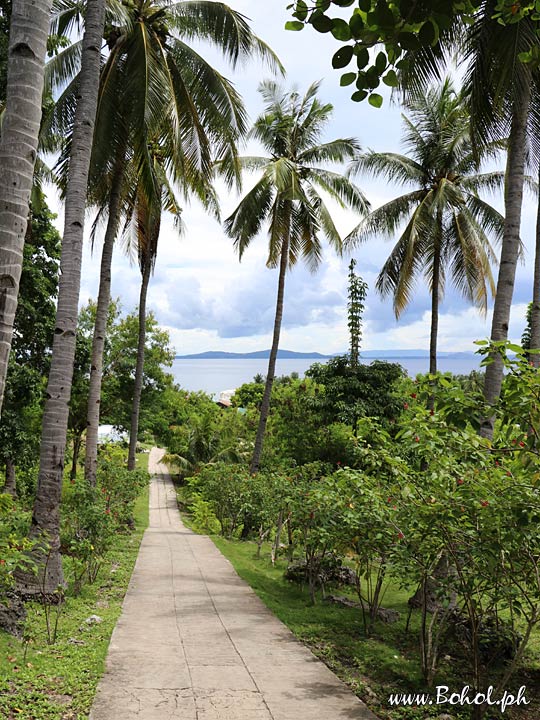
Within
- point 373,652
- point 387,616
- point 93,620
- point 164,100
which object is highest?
point 164,100

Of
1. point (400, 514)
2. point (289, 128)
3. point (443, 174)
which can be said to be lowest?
point (400, 514)

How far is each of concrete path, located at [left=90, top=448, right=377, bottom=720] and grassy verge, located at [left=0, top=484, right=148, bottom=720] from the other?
0.14 m

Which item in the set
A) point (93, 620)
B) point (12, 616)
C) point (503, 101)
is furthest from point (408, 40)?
point (503, 101)

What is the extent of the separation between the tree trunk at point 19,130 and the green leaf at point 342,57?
1.87m

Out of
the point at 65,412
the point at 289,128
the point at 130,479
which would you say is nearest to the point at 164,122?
the point at 65,412

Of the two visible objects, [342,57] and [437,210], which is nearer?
[342,57]

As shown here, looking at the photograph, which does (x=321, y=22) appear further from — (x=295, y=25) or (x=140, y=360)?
(x=140, y=360)

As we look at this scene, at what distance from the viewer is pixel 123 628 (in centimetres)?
678

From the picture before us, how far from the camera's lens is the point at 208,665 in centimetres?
565

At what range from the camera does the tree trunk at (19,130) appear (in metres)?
2.97

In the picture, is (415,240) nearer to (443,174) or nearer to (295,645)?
(443,174)

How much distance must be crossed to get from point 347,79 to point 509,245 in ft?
21.5

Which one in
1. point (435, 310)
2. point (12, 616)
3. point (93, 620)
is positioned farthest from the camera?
point (435, 310)

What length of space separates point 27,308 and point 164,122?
6314 millimetres
